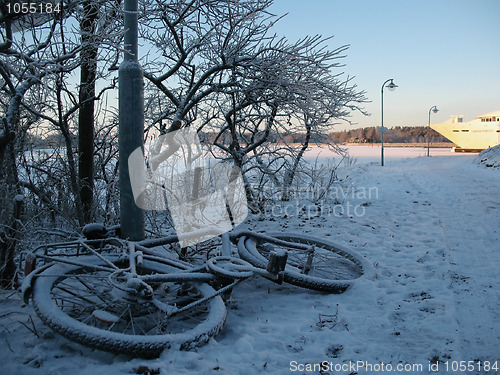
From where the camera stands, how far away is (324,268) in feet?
16.4

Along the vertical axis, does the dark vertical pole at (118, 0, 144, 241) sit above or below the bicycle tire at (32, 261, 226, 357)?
above

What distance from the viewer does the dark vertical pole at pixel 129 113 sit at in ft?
12.4

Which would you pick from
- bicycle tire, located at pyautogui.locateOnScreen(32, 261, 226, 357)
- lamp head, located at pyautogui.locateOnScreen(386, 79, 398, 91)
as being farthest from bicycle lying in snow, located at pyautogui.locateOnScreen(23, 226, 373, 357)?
lamp head, located at pyautogui.locateOnScreen(386, 79, 398, 91)

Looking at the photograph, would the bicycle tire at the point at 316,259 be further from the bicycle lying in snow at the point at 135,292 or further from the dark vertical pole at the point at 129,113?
the dark vertical pole at the point at 129,113

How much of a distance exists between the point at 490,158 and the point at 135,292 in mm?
23091

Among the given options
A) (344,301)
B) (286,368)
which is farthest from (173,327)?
(344,301)

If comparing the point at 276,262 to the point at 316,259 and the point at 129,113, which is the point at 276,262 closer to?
the point at 316,259

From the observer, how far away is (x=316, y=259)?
16.7ft

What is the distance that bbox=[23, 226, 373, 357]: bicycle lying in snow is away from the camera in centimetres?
264

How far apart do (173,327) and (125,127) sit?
2054 mm

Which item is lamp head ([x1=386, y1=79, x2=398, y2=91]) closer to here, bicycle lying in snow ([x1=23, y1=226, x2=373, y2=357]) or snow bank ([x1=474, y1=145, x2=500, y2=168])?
snow bank ([x1=474, y1=145, x2=500, y2=168])

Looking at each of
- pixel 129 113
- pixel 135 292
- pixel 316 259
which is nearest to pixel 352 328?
pixel 316 259

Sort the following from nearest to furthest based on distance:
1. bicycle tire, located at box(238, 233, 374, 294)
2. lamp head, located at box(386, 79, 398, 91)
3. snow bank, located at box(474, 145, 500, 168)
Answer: bicycle tire, located at box(238, 233, 374, 294), snow bank, located at box(474, 145, 500, 168), lamp head, located at box(386, 79, 398, 91)

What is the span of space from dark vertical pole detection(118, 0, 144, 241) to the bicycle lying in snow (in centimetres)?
34
